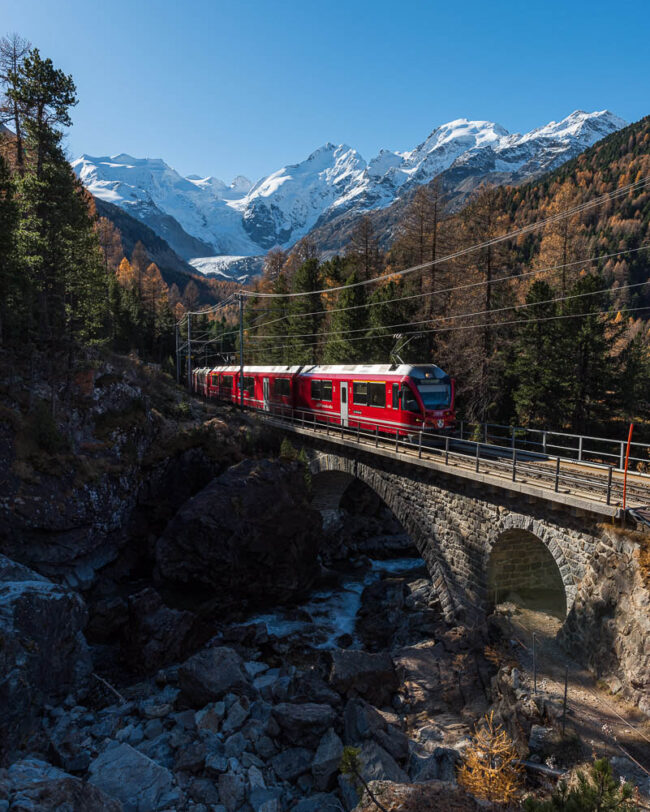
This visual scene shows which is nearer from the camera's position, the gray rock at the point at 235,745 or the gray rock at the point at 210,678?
the gray rock at the point at 235,745

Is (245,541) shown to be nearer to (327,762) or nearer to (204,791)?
(204,791)

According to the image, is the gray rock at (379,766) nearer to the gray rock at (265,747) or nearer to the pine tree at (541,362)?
the gray rock at (265,747)

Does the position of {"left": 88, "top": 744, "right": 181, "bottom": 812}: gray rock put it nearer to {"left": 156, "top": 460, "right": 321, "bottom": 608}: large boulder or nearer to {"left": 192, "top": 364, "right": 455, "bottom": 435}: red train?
{"left": 156, "top": 460, "right": 321, "bottom": 608}: large boulder

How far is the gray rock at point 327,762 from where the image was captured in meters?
9.36

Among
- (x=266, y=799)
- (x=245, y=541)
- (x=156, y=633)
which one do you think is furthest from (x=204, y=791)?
(x=245, y=541)

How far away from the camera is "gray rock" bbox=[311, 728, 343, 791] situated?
30.7ft

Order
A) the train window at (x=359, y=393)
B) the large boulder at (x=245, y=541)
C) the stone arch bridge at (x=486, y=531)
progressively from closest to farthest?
the stone arch bridge at (x=486, y=531), the large boulder at (x=245, y=541), the train window at (x=359, y=393)

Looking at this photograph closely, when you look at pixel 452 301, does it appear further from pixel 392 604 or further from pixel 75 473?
pixel 75 473

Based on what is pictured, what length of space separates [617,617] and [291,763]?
7.79m

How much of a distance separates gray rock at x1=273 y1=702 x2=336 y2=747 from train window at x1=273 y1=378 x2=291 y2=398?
18.9 m

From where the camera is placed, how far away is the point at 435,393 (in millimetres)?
18203

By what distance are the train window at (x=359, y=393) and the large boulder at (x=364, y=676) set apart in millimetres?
10567

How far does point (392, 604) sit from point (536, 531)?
29.7 ft

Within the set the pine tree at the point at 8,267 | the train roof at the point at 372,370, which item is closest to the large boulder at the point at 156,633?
the train roof at the point at 372,370
